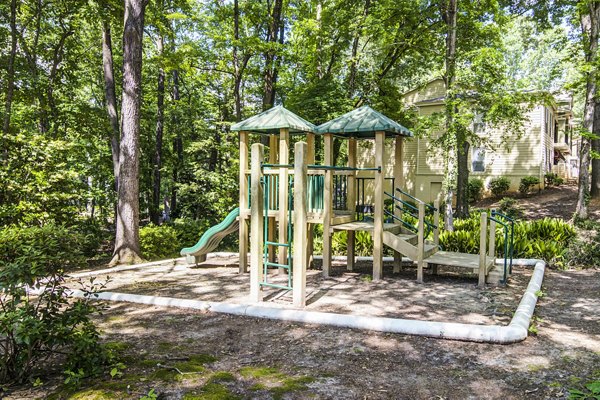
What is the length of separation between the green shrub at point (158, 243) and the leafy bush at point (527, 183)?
1797 centimetres

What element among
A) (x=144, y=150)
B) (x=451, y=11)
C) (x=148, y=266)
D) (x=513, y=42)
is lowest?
(x=148, y=266)

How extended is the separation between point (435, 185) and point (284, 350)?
2151cm

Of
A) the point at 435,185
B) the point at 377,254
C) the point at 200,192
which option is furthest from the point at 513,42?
the point at 377,254

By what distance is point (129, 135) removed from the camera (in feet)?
31.2

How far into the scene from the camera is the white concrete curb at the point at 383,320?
13.5ft

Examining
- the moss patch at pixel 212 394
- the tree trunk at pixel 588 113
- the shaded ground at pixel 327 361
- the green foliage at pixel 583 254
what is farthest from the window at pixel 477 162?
the moss patch at pixel 212 394

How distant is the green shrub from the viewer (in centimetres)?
1136

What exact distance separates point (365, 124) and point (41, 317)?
5931mm

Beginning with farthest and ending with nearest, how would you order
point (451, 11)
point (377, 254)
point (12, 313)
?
point (451, 11), point (377, 254), point (12, 313)

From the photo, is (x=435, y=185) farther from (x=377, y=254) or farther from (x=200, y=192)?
(x=377, y=254)

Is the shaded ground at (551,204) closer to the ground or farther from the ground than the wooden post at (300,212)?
closer to the ground

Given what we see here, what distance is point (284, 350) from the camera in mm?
3979

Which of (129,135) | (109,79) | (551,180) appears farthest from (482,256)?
(551,180)

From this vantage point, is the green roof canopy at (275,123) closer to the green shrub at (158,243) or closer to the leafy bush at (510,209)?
the green shrub at (158,243)
